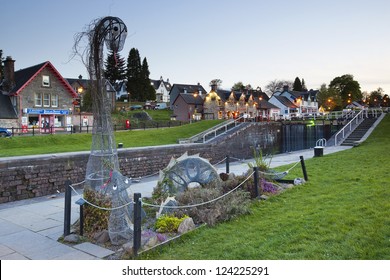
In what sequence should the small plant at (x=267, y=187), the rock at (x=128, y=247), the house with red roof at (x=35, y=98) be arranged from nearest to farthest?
the rock at (x=128, y=247), the small plant at (x=267, y=187), the house with red roof at (x=35, y=98)

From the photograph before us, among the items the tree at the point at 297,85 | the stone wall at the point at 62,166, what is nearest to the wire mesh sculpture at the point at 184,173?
the stone wall at the point at 62,166

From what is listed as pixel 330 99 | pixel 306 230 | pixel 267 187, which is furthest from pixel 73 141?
pixel 330 99

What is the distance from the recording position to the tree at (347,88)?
9654cm

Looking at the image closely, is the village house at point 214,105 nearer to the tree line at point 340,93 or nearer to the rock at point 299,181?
the tree line at point 340,93

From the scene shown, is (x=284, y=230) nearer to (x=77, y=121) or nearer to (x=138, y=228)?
(x=138, y=228)

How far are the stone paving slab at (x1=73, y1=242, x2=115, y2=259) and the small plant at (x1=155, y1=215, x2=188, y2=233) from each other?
1.22 meters

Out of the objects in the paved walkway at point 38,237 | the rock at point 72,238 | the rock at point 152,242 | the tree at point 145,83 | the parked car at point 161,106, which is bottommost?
the paved walkway at point 38,237

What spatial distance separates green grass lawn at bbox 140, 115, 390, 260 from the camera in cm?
562

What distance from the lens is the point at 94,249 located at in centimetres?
652

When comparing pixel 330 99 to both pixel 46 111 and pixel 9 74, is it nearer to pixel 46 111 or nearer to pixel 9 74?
pixel 46 111

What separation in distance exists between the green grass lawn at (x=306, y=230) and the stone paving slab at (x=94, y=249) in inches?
30.3

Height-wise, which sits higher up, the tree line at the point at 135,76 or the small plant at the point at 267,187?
the tree line at the point at 135,76

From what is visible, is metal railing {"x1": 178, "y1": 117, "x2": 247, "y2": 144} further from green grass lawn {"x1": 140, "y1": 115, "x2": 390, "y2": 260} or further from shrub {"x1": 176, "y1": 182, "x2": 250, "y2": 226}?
shrub {"x1": 176, "y1": 182, "x2": 250, "y2": 226}
